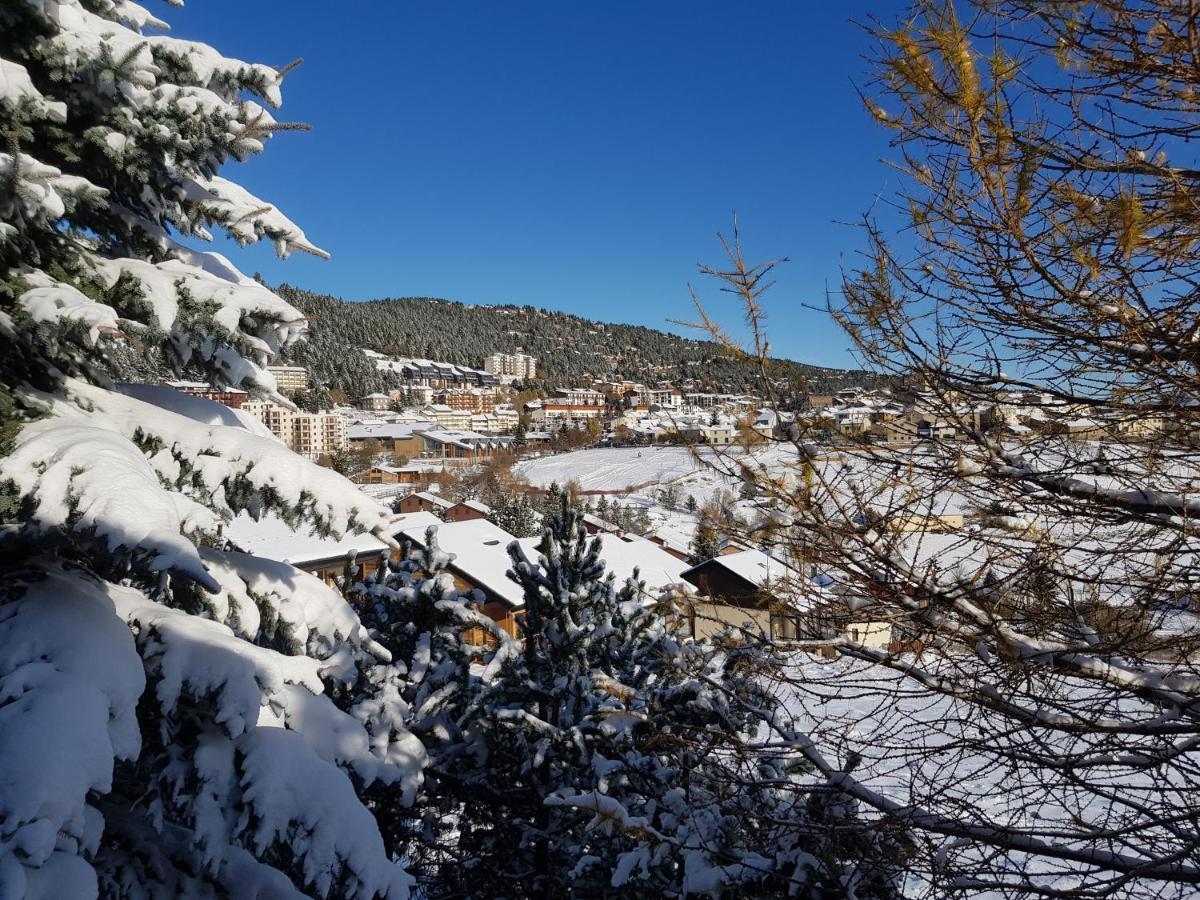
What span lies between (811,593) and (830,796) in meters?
1.13

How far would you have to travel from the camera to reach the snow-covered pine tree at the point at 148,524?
87.0 inches

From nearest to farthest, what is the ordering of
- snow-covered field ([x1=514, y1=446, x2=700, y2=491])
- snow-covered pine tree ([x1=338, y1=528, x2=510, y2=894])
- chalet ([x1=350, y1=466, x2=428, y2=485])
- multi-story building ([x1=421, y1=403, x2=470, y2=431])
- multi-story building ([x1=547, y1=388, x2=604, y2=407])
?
1. snow-covered pine tree ([x1=338, y1=528, x2=510, y2=894])
2. snow-covered field ([x1=514, y1=446, x2=700, y2=491])
3. chalet ([x1=350, y1=466, x2=428, y2=485])
4. multi-story building ([x1=421, y1=403, x2=470, y2=431])
5. multi-story building ([x1=547, y1=388, x2=604, y2=407])

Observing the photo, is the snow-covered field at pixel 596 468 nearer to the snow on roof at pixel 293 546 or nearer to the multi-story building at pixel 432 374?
the snow on roof at pixel 293 546

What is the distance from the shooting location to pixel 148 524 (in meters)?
2.23

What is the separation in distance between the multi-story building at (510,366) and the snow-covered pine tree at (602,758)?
183m

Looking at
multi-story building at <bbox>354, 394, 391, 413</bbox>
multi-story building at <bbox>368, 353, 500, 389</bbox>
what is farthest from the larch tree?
multi-story building at <bbox>368, 353, 500, 389</bbox>

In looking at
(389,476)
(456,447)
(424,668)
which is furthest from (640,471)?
(424,668)

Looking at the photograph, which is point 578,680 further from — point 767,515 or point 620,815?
point 767,515

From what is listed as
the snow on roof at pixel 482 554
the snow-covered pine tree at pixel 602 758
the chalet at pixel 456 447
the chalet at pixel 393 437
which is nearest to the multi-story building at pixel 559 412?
the chalet at pixel 456 447

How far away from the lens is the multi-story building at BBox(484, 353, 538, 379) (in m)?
190

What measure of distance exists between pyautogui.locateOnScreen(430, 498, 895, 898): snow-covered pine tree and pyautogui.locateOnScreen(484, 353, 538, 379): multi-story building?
7186 inches

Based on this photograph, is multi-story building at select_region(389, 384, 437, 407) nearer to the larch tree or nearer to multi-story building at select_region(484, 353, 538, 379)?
multi-story building at select_region(484, 353, 538, 379)

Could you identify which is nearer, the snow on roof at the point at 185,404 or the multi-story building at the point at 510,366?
the snow on roof at the point at 185,404

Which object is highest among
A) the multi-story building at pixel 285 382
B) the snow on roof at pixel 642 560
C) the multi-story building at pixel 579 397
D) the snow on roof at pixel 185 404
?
the multi-story building at pixel 579 397
